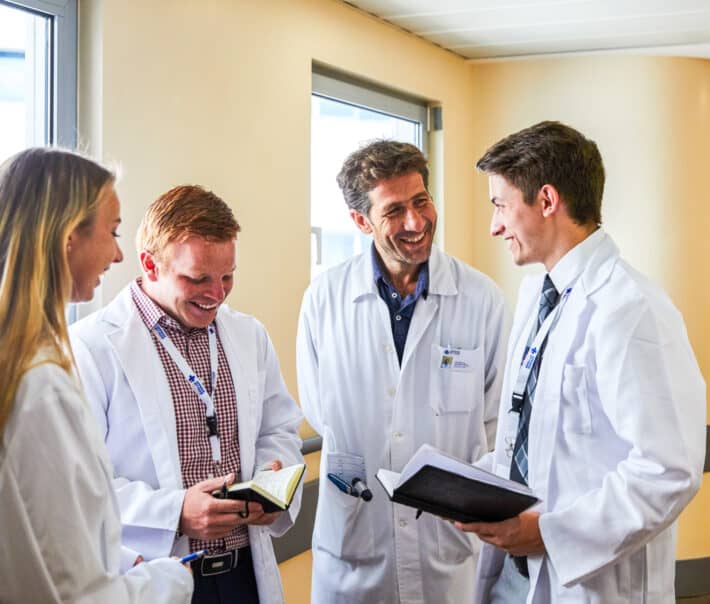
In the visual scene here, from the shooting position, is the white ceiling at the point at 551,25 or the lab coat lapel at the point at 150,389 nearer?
the lab coat lapel at the point at 150,389

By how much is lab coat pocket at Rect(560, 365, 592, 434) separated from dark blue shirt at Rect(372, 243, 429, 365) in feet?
2.19

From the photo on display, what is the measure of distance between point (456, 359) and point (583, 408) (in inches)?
25.1

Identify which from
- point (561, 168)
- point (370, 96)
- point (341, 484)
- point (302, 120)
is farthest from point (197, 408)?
point (370, 96)

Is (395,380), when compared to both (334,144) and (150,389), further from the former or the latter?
(334,144)

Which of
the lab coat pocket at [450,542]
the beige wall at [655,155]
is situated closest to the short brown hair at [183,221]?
the lab coat pocket at [450,542]

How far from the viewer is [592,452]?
1.66 m

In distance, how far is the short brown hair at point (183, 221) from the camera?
6.01ft

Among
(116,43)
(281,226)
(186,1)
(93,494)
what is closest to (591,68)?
(281,226)

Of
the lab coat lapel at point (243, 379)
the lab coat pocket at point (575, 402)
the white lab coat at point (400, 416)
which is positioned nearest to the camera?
the lab coat pocket at point (575, 402)

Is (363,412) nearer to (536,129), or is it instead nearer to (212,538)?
(212,538)

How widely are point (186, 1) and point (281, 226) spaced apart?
2.82ft

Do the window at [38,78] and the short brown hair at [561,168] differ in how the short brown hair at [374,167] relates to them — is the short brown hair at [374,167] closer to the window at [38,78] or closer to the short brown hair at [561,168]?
the short brown hair at [561,168]

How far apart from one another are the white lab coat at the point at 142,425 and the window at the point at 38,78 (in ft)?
2.21

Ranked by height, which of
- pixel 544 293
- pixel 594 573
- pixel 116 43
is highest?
pixel 116 43
